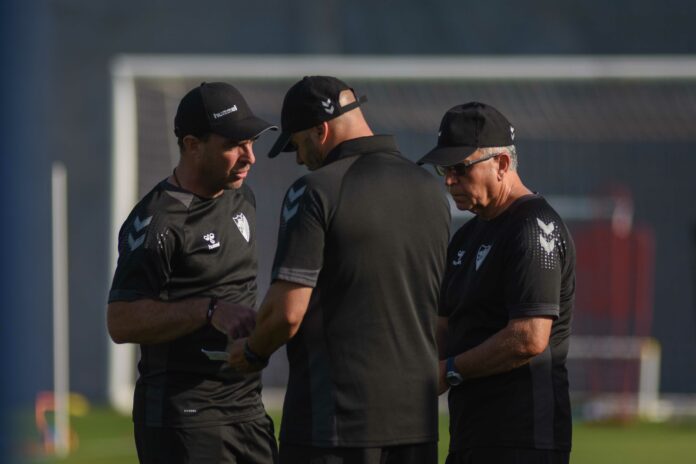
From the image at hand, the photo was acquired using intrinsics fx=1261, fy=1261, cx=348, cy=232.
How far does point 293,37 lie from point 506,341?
12554mm

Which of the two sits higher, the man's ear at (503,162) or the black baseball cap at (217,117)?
the black baseball cap at (217,117)

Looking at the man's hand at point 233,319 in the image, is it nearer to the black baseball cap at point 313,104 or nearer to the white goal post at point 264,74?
the black baseball cap at point 313,104

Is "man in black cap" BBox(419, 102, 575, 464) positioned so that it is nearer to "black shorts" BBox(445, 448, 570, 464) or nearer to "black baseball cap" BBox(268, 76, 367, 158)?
"black shorts" BBox(445, 448, 570, 464)

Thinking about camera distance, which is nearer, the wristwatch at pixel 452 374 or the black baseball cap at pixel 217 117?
the wristwatch at pixel 452 374

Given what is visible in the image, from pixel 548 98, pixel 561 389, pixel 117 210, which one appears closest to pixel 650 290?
pixel 548 98

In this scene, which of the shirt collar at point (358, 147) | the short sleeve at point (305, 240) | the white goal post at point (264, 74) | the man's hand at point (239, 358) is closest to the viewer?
the short sleeve at point (305, 240)

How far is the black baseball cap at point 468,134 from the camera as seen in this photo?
148 inches

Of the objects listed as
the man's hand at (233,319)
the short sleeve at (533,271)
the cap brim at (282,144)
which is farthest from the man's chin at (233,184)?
the short sleeve at (533,271)

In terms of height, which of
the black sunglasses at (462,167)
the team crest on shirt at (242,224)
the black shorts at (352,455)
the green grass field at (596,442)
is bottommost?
the green grass field at (596,442)

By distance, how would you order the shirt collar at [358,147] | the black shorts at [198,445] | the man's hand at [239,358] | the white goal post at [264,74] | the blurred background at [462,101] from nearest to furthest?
1. the shirt collar at [358,147]
2. the man's hand at [239,358]
3. the black shorts at [198,445]
4. the white goal post at [264,74]
5. the blurred background at [462,101]

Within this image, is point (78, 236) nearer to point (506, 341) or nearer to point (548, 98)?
point (548, 98)

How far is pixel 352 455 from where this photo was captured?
10.9 ft

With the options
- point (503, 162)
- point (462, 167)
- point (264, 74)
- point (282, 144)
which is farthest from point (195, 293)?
point (264, 74)

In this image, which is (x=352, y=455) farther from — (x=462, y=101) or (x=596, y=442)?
(x=462, y=101)
